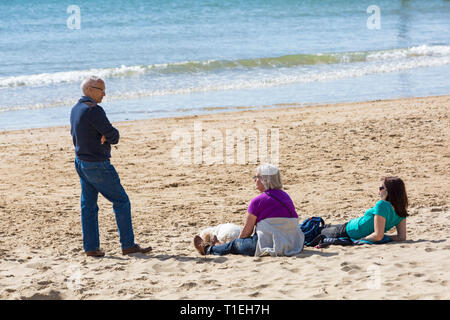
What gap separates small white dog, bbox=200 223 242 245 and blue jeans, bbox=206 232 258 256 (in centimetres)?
14

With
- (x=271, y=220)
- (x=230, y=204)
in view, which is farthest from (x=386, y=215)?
(x=230, y=204)

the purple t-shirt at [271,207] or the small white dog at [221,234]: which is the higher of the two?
the purple t-shirt at [271,207]

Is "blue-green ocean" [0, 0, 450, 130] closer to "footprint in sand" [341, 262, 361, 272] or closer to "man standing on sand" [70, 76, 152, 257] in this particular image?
"man standing on sand" [70, 76, 152, 257]

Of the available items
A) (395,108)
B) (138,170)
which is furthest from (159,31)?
(138,170)

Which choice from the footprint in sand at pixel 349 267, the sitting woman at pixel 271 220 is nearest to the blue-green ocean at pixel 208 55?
the sitting woman at pixel 271 220

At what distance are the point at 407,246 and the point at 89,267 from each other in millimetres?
2886

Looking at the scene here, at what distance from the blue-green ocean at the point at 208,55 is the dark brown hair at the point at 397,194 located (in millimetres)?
8629

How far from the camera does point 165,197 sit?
26.5 feet

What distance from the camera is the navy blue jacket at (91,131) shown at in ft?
17.2

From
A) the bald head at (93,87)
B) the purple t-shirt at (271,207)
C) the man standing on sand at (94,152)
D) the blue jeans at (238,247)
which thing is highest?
the bald head at (93,87)

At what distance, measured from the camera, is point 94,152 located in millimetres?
5348

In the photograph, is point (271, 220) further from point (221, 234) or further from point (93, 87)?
point (93, 87)

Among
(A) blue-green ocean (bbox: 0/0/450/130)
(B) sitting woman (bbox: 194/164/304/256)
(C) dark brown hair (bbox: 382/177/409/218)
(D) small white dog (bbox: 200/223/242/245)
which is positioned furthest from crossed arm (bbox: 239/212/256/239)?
(A) blue-green ocean (bbox: 0/0/450/130)

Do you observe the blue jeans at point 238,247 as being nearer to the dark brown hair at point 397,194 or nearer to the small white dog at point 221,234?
the small white dog at point 221,234
